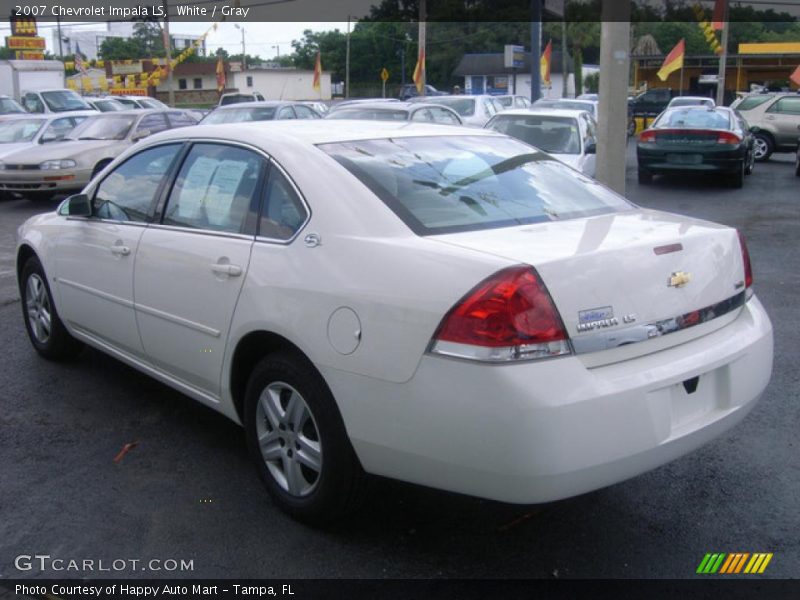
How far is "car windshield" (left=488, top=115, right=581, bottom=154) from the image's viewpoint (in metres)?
12.1

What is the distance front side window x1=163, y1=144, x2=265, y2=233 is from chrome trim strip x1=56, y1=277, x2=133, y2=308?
52 centimetres

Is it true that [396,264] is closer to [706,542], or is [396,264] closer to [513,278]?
[513,278]

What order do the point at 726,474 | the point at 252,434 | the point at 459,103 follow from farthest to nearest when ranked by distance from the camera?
the point at 459,103 < the point at 726,474 < the point at 252,434

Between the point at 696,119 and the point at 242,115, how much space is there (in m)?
8.52

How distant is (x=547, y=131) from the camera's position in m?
12.4

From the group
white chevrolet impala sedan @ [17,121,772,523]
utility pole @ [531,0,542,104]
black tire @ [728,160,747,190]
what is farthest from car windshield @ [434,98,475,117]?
white chevrolet impala sedan @ [17,121,772,523]

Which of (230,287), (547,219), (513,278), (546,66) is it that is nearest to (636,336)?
(513,278)

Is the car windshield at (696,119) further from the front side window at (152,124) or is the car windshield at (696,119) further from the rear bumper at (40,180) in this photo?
the rear bumper at (40,180)

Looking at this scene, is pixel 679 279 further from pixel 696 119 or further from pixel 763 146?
pixel 763 146

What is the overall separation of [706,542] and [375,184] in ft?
6.46

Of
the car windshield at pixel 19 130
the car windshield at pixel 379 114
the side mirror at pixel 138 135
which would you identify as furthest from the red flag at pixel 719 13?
the car windshield at pixel 19 130

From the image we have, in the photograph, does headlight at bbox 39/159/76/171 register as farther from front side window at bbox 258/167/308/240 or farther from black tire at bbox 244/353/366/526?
black tire at bbox 244/353/366/526

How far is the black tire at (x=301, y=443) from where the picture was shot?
3.35 meters

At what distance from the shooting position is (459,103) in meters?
20.7
